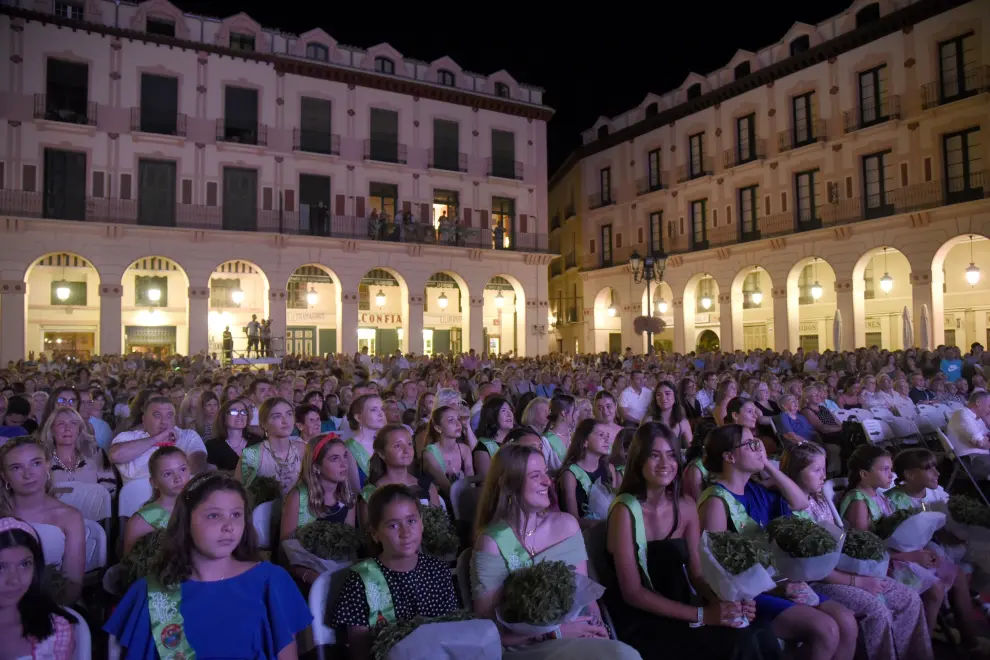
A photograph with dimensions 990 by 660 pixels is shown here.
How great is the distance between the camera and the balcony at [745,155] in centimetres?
2853

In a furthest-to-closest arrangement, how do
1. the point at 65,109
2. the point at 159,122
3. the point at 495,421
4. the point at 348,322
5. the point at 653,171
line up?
the point at 653,171 → the point at 348,322 → the point at 159,122 → the point at 65,109 → the point at 495,421

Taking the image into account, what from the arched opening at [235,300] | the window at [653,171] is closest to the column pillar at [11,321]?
the arched opening at [235,300]

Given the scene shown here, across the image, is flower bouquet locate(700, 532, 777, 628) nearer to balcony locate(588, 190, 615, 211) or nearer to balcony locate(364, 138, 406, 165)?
balcony locate(364, 138, 406, 165)

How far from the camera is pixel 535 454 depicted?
377cm

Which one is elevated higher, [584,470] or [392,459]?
[392,459]

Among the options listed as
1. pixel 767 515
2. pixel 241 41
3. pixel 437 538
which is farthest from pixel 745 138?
pixel 437 538

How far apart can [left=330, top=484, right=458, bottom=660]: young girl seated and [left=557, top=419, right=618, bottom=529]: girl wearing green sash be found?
196 cm

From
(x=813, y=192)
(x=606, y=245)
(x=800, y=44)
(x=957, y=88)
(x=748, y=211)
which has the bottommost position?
(x=606, y=245)

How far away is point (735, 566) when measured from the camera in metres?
3.41

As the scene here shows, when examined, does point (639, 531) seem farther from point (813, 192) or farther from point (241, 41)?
point (241, 41)

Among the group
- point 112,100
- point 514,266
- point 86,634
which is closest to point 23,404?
point 86,634

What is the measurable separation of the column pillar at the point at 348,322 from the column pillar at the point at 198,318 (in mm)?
5006

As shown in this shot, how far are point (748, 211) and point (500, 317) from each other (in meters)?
12.8

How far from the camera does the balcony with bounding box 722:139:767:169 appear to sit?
93.6 ft
